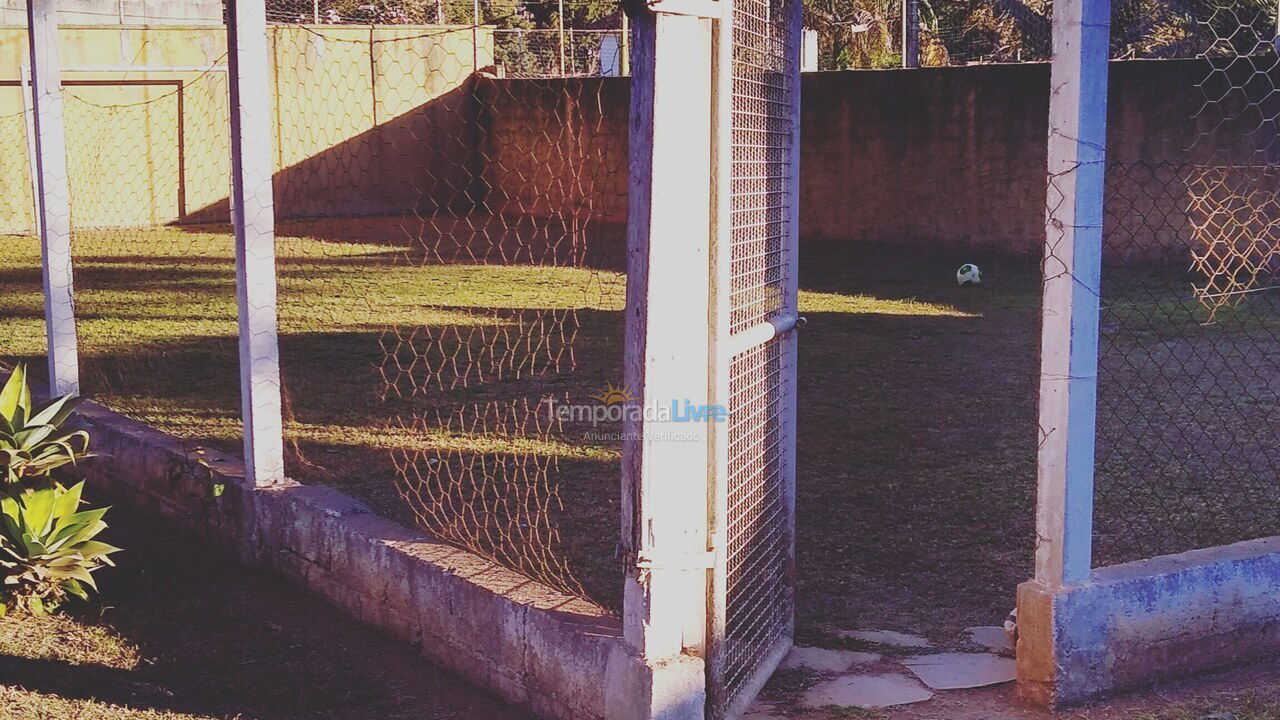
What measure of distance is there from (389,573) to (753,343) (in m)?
1.43

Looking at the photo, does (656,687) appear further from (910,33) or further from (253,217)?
(910,33)

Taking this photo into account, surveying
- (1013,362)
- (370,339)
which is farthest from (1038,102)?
(370,339)

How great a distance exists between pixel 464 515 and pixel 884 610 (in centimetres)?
168

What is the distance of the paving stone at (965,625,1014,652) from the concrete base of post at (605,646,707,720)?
1.10 metres

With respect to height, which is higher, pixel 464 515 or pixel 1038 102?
pixel 1038 102

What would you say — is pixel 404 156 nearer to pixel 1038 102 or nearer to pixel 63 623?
pixel 1038 102

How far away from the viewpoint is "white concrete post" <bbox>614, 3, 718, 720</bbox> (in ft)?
9.18

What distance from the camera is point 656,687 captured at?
2891 mm

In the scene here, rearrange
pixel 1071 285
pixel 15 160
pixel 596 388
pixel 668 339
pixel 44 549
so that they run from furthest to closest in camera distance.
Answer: pixel 15 160 → pixel 596 388 → pixel 44 549 → pixel 1071 285 → pixel 668 339

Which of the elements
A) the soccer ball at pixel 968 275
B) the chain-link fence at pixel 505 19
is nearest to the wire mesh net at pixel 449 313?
the chain-link fence at pixel 505 19

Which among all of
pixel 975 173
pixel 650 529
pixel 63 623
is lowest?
pixel 63 623

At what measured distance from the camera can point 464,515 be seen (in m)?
4.92

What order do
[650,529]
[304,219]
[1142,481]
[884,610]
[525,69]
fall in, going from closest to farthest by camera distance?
[650,529], [884,610], [1142,481], [304,219], [525,69]

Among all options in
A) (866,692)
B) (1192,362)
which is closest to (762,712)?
(866,692)
